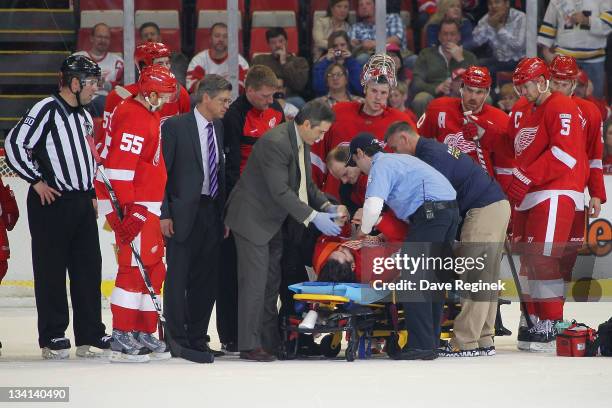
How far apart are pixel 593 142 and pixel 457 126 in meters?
0.84

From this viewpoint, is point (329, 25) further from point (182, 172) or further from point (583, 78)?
point (182, 172)

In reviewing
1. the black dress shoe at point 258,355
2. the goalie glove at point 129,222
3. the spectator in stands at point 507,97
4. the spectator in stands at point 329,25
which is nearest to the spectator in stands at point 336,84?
the spectator in stands at point 329,25

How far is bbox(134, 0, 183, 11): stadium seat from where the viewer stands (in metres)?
11.1

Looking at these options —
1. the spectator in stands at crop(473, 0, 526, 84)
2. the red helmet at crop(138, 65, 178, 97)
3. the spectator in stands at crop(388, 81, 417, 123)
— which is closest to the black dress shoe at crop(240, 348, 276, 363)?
the red helmet at crop(138, 65, 178, 97)

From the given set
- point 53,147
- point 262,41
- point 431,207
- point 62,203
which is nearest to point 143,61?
point 53,147

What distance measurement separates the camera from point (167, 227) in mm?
7855

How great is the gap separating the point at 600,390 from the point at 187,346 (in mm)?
2457

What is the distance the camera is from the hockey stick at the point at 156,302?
7.50 meters

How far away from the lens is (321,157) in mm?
8805

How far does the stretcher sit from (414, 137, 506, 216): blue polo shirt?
2.40 ft

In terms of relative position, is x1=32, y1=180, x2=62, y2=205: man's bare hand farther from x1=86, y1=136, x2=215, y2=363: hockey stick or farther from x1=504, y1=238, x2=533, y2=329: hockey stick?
x1=504, y1=238, x2=533, y2=329: hockey stick

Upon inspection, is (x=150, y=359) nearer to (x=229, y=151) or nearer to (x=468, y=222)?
(x=229, y=151)

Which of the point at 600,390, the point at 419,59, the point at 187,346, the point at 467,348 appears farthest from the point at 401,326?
the point at 419,59

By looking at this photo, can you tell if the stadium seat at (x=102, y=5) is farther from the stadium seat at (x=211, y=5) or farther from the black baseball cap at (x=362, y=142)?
the black baseball cap at (x=362, y=142)
